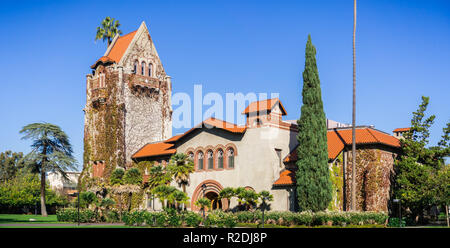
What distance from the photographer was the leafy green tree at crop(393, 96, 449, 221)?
35.0 m

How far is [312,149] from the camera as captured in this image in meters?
32.8

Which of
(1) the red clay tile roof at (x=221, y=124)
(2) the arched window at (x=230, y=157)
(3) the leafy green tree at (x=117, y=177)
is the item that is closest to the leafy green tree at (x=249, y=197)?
(2) the arched window at (x=230, y=157)

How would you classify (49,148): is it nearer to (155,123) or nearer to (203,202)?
(155,123)

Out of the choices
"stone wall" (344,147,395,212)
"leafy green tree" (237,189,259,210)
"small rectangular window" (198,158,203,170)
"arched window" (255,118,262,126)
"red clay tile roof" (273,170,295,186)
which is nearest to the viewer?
"leafy green tree" (237,189,259,210)

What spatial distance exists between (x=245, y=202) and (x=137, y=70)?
2379 centimetres

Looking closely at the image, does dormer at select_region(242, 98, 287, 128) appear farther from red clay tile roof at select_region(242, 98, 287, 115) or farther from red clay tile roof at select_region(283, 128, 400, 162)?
red clay tile roof at select_region(283, 128, 400, 162)

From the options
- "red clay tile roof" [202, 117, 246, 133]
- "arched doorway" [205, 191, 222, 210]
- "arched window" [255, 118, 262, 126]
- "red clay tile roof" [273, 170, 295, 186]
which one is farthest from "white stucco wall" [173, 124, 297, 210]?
"arched doorway" [205, 191, 222, 210]

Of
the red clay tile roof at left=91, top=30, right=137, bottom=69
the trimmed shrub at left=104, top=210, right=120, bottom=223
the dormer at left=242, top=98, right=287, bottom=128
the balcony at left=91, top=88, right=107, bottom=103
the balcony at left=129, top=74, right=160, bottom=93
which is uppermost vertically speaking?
the red clay tile roof at left=91, top=30, right=137, bottom=69

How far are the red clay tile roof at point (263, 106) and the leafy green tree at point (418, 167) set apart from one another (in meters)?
10.3

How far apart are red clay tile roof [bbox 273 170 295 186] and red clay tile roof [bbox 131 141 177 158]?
1207 centimetres

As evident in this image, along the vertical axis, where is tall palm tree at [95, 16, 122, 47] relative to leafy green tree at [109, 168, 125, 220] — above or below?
above

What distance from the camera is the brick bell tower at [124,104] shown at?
49875mm

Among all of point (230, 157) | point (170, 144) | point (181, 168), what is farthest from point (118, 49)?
point (230, 157)
